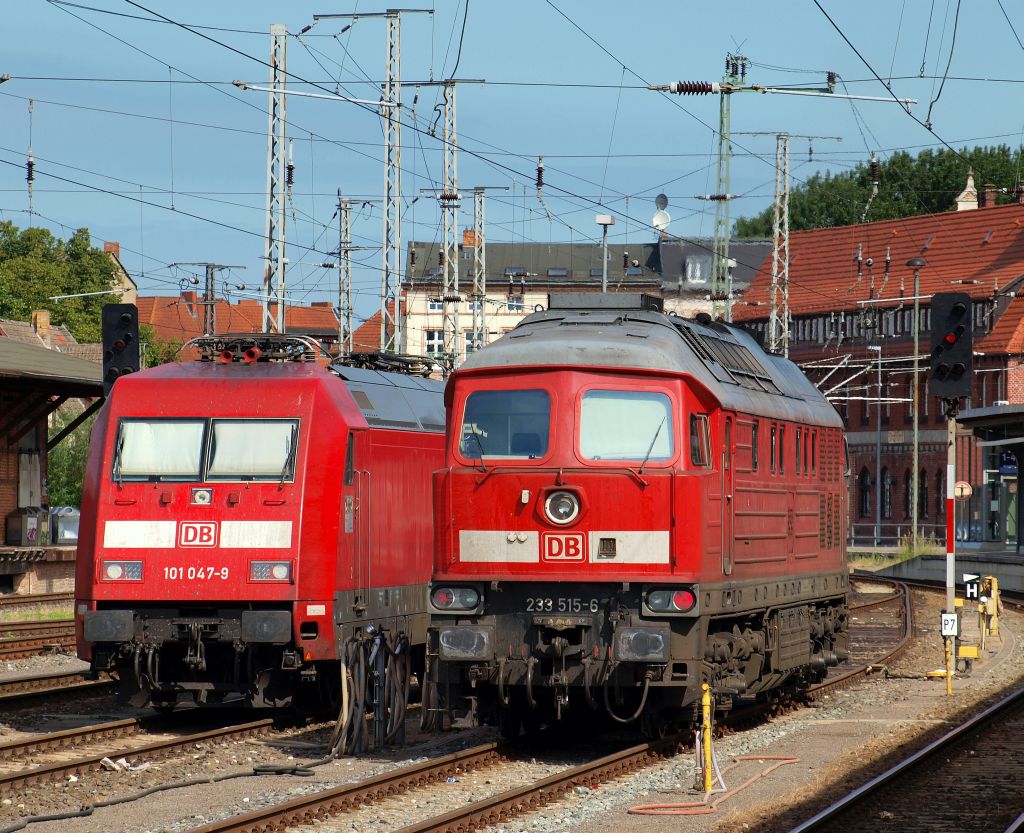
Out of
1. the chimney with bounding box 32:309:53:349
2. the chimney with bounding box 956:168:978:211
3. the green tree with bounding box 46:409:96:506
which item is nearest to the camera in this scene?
the green tree with bounding box 46:409:96:506

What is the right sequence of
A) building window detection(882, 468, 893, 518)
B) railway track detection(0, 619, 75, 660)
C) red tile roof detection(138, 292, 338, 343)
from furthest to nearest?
1. red tile roof detection(138, 292, 338, 343)
2. building window detection(882, 468, 893, 518)
3. railway track detection(0, 619, 75, 660)

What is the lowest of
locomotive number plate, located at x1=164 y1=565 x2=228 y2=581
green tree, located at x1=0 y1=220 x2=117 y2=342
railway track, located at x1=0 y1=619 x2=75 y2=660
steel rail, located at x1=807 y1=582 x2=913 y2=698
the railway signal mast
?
steel rail, located at x1=807 y1=582 x2=913 y2=698

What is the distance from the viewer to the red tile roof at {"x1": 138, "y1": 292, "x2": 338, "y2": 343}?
129 m

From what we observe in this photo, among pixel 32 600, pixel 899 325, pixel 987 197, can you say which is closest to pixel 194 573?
pixel 32 600

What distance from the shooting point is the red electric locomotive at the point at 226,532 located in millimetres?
17156

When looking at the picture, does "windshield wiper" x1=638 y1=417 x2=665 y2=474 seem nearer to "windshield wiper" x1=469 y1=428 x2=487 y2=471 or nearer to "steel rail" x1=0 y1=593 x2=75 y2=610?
"windshield wiper" x1=469 y1=428 x2=487 y2=471

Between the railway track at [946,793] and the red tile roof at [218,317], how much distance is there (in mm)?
107330

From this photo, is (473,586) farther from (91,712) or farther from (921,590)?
(921,590)

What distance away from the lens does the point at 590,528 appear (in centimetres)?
1530

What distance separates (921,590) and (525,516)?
3514 cm

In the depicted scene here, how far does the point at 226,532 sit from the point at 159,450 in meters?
1.12

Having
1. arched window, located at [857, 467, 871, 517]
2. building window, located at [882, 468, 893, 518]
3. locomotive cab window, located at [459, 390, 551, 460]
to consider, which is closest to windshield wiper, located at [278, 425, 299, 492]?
locomotive cab window, located at [459, 390, 551, 460]

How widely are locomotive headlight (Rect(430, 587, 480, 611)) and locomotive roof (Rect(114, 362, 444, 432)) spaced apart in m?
3.08

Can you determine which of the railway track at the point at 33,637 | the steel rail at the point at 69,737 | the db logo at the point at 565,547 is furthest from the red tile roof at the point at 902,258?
the db logo at the point at 565,547
